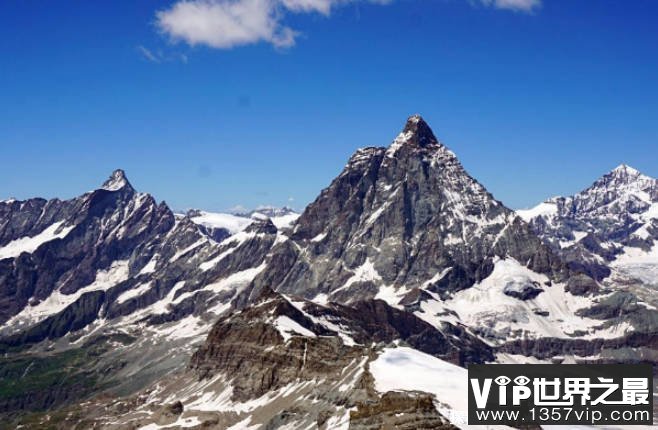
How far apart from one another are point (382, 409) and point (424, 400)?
12050 mm

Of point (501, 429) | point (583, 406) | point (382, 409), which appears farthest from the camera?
point (382, 409)

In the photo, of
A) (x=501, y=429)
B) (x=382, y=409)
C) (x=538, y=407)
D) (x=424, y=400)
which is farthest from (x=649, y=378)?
(x=382, y=409)

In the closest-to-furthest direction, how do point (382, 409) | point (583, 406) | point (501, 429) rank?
1. point (583, 406)
2. point (501, 429)
3. point (382, 409)

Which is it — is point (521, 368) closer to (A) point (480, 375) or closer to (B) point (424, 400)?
(A) point (480, 375)

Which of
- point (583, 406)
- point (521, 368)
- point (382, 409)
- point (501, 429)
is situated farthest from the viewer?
point (382, 409)

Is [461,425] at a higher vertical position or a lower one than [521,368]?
lower

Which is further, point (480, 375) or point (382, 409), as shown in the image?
Answer: point (382, 409)

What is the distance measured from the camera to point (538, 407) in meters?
130

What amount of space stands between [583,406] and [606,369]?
10.6m

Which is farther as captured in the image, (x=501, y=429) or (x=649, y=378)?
(x=501, y=429)

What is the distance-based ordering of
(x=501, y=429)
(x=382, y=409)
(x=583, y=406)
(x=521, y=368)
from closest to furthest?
(x=583, y=406), (x=521, y=368), (x=501, y=429), (x=382, y=409)

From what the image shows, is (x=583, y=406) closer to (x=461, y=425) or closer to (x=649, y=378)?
(x=649, y=378)

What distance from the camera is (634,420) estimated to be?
437 ft

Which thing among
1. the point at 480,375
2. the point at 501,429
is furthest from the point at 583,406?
the point at 501,429
